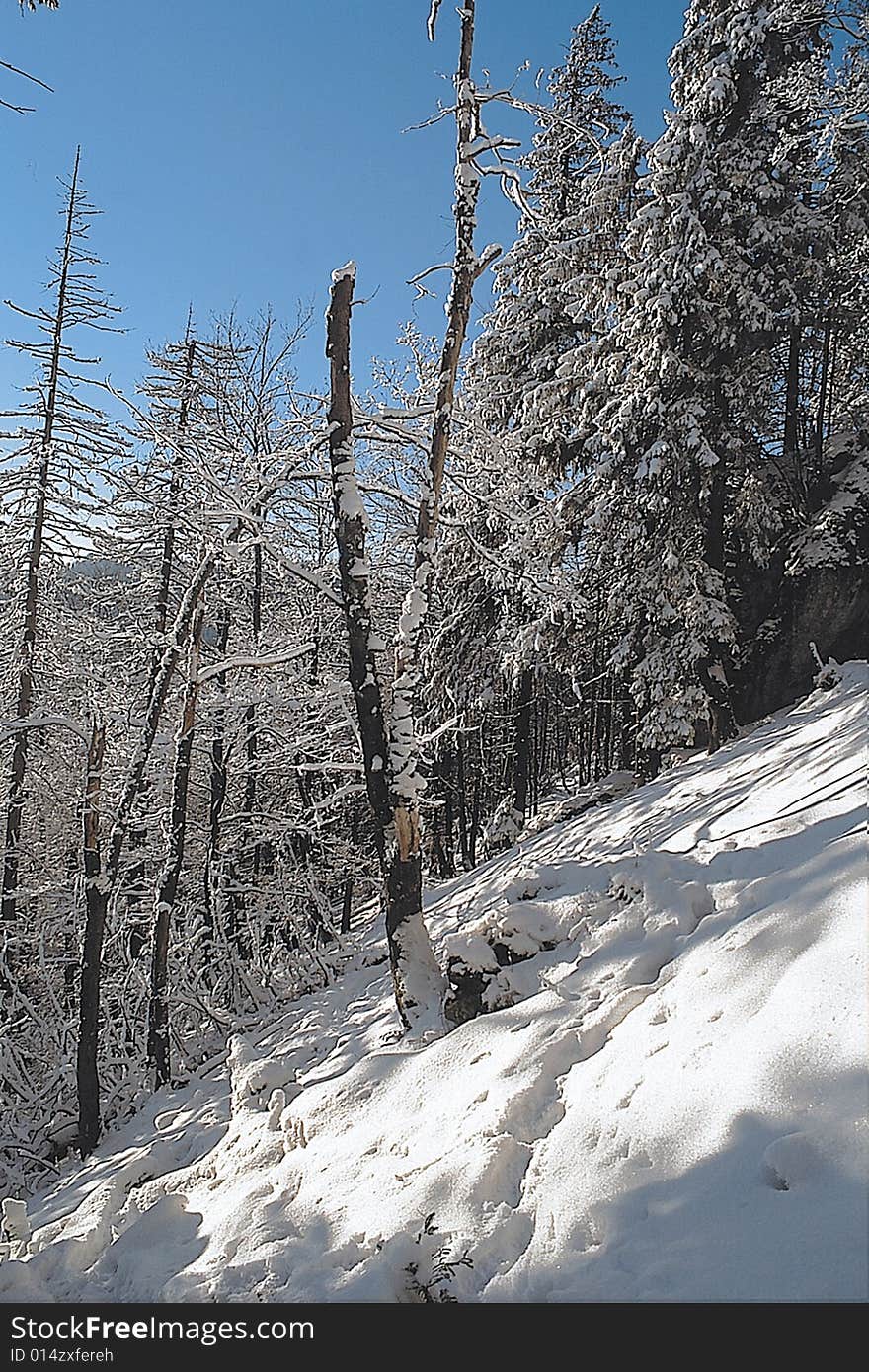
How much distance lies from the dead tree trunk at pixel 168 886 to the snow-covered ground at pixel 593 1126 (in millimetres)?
3830

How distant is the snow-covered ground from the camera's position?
290 centimetres

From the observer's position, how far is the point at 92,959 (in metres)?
10.1

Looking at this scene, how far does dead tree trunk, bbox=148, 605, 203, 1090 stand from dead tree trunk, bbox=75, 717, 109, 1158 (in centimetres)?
110

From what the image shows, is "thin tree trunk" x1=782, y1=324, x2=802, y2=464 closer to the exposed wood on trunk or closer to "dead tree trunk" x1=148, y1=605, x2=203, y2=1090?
the exposed wood on trunk

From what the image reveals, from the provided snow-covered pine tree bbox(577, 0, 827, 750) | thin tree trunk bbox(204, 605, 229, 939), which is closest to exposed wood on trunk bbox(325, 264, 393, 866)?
thin tree trunk bbox(204, 605, 229, 939)

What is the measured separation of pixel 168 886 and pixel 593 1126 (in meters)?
8.97

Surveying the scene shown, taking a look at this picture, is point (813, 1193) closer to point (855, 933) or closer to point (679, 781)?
point (855, 933)

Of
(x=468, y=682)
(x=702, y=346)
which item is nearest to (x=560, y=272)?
(x=702, y=346)

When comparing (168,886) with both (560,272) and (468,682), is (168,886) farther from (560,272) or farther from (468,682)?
(560,272)

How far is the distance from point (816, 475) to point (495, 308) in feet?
24.7

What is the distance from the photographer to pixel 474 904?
8828 mm

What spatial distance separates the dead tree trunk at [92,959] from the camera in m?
9.78

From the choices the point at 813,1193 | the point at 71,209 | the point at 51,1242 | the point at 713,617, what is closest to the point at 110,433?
the point at 71,209
